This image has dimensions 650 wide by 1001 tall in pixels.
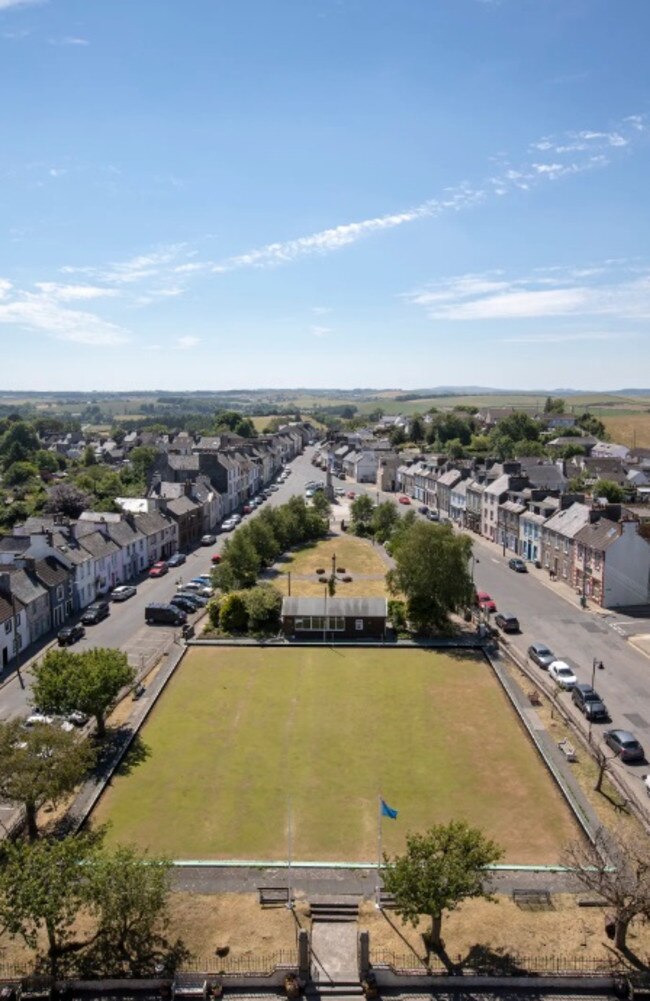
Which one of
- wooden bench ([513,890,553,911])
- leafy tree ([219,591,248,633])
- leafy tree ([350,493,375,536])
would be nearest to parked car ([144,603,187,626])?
leafy tree ([219,591,248,633])

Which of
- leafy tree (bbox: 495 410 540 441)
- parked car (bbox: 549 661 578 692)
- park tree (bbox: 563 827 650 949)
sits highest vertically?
leafy tree (bbox: 495 410 540 441)

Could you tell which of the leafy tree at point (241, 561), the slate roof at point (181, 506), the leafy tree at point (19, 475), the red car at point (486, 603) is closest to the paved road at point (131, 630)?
the slate roof at point (181, 506)

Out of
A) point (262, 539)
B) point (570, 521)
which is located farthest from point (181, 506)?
point (570, 521)

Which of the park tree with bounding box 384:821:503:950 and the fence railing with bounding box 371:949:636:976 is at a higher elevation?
the park tree with bounding box 384:821:503:950

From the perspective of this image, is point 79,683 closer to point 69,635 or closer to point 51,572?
point 69,635

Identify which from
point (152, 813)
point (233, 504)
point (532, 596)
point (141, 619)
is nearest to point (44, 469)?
point (233, 504)

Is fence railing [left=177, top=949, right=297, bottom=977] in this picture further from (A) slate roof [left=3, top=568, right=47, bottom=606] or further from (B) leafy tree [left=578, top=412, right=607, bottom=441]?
(B) leafy tree [left=578, top=412, right=607, bottom=441]
